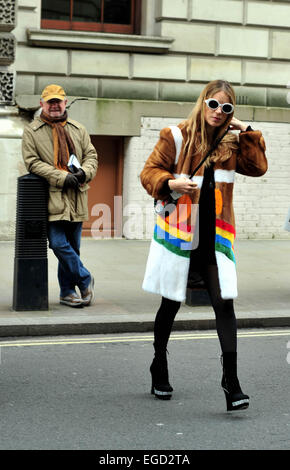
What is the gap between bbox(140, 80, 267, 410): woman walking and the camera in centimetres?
573

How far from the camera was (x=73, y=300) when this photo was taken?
29.9ft

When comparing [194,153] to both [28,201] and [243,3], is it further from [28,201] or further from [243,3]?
[243,3]

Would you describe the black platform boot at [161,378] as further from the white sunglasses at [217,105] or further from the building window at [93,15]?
the building window at [93,15]

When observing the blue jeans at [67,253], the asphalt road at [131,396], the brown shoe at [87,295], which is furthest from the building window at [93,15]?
the asphalt road at [131,396]

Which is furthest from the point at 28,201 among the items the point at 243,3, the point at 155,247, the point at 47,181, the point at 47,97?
the point at 243,3

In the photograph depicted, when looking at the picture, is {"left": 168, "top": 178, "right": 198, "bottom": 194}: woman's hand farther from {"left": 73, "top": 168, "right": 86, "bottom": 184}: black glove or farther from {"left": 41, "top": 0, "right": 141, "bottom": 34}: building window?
{"left": 41, "top": 0, "right": 141, "bottom": 34}: building window

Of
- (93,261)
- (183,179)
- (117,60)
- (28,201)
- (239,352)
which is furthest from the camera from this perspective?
(117,60)

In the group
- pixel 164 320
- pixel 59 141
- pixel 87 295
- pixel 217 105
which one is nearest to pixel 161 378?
pixel 164 320

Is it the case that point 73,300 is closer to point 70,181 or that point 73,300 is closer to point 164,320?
point 70,181

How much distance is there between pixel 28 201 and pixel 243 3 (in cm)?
782

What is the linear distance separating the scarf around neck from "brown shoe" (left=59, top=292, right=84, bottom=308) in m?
1.19

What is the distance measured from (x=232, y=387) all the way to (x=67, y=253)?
11.6ft

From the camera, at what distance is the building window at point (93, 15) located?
14.6 metres

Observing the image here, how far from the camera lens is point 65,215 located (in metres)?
8.79
